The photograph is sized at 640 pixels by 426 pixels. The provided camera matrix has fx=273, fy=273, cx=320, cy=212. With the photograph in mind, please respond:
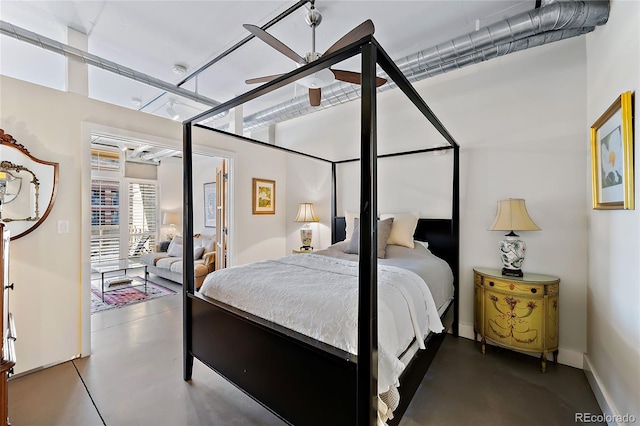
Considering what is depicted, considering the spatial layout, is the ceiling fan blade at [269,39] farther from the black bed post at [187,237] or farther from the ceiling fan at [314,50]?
the black bed post at [187,237]

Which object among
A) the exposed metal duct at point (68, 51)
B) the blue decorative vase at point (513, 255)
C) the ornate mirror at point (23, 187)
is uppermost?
the exposed metal duct at point (68, 51)

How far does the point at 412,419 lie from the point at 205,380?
1.56 m

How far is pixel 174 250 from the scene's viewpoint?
5.38 meters

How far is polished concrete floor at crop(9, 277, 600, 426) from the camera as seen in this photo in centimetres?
177

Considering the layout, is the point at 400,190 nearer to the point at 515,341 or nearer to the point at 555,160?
the point at 555,160

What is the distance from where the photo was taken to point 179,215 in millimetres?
6781

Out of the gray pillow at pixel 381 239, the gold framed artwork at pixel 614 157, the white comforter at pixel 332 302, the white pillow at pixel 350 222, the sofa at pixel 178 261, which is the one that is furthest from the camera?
the sofa at pixel 178 261

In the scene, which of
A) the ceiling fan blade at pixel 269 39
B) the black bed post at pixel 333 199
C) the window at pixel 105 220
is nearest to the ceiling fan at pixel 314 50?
the ceiling fan blade at pixel 269 39

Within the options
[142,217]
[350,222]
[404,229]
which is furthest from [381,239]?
[142,217]

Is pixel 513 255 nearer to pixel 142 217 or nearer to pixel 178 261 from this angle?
pixel 178 261

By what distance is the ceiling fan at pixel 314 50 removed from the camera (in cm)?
176

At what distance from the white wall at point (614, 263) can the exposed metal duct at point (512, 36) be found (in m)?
0.14

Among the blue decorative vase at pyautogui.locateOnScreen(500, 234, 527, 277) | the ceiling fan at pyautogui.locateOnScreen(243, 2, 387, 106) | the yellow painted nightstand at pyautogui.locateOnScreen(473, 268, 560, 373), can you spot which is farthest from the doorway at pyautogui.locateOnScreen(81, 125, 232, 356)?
the blue decorative vase at pyautogui.locateOnScreen(500, 234, 527, 277)

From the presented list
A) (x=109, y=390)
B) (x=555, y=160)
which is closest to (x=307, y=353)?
(x=109, y=390)
